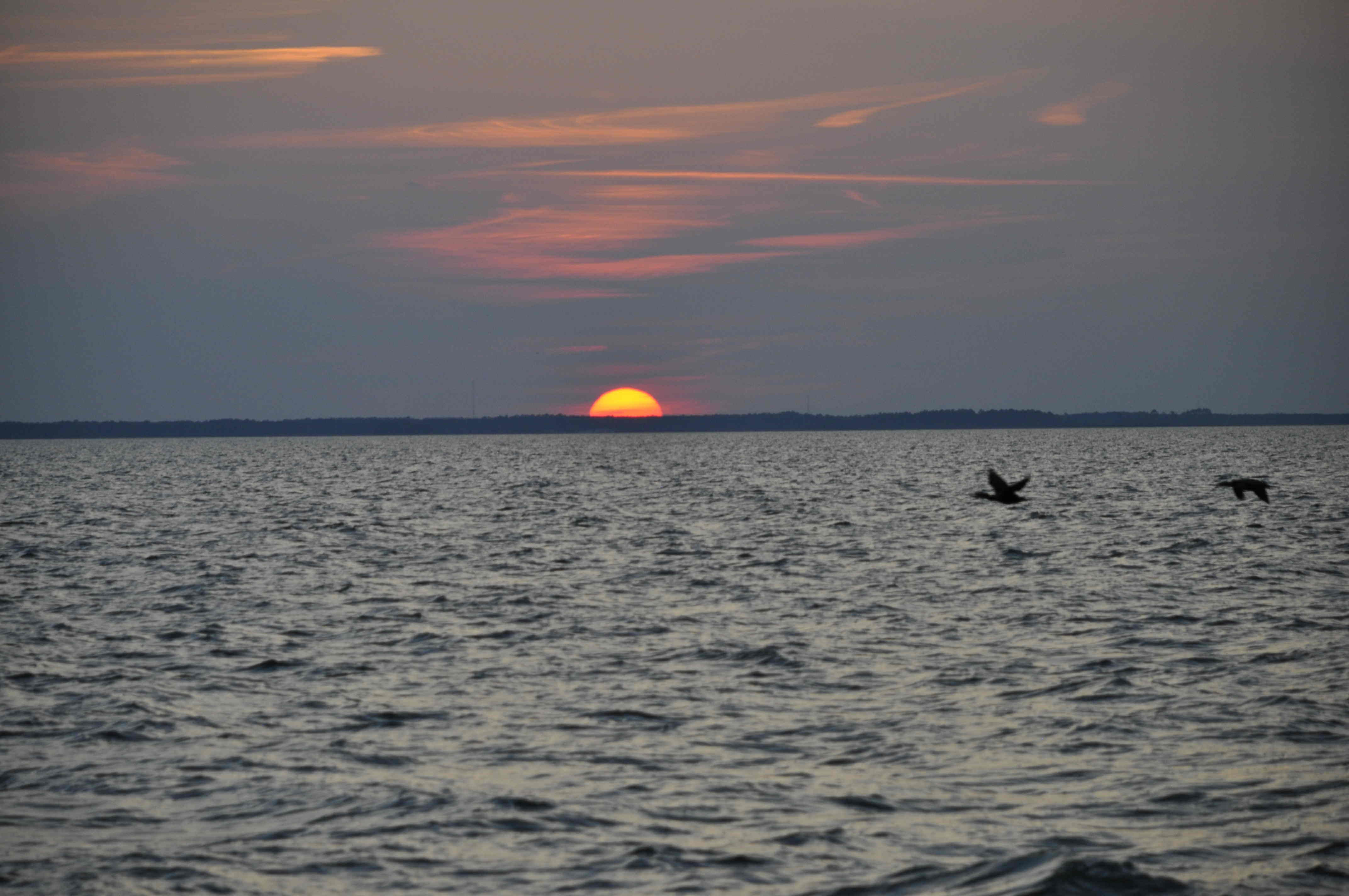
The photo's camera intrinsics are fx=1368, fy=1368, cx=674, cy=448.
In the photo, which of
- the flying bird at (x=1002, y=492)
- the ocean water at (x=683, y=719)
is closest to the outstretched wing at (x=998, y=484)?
the flying bird at (x=1002, y=492)

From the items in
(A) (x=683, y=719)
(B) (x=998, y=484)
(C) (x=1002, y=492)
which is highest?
(B) (x=998, y=484)

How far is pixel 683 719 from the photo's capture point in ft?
60.2

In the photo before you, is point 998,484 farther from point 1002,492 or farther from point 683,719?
point 683,719

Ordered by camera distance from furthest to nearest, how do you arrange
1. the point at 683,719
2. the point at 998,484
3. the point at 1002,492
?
the point at 1002,492 → the point at 998,484 → the point at 683,719

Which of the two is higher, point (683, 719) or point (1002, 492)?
point (1002, 492)

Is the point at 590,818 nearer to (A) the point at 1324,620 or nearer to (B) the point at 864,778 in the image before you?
(B) the point at 864,778

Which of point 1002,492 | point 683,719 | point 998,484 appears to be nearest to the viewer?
point 683,719

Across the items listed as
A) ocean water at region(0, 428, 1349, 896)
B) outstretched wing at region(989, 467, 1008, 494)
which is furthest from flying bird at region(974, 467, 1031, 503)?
ocean water at region(0, 428, 1349, 896)

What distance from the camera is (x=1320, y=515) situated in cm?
5284

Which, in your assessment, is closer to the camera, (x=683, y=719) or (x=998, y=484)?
Result: (x=683, y=719)

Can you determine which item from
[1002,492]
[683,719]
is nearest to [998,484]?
[1002,492]

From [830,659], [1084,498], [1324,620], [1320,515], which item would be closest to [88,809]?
[830,659]

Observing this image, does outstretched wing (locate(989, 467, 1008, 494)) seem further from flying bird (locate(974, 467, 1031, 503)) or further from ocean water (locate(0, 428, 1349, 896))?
ocean water (locate(0, 428, 1349, 896))

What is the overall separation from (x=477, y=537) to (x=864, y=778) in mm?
35222
